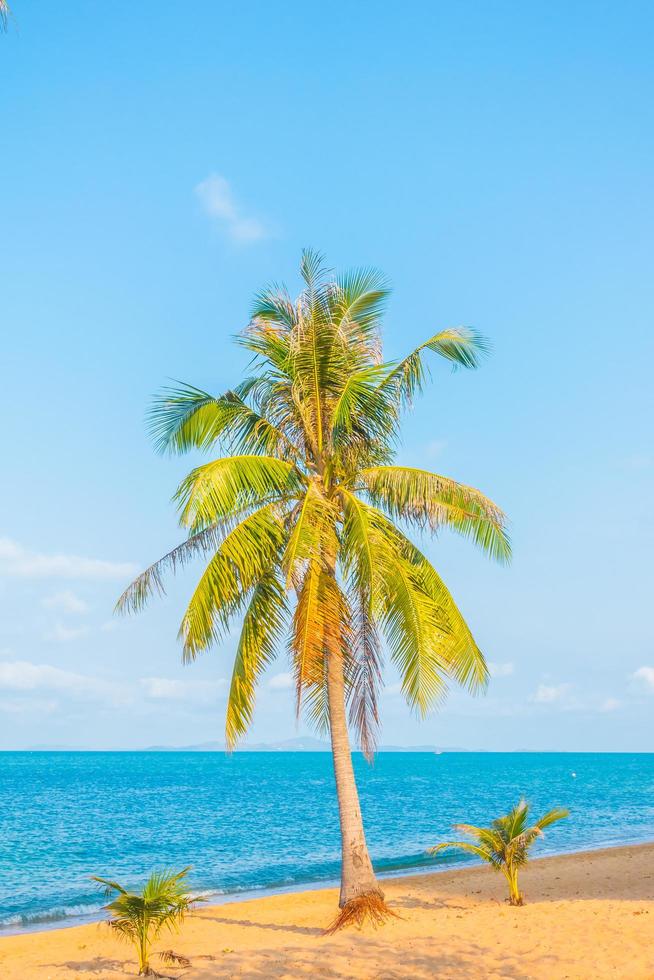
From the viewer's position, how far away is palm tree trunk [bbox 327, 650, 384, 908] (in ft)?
38.8

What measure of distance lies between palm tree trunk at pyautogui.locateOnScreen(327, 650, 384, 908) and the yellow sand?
0.60 m

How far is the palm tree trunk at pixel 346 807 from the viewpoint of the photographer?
38.8ft

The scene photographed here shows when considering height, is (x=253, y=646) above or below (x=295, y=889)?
above

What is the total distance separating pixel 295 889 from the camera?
22.5 m

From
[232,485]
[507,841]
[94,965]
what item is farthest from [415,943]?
[232,485]

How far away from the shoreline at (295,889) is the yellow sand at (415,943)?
213 centimetres

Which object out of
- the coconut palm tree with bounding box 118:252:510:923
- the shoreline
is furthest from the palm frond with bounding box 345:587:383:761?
the shoreline

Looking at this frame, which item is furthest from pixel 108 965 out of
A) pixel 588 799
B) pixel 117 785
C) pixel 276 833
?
pixel 117 785

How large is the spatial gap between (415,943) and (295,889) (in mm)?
13041

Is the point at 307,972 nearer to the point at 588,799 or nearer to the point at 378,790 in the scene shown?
the point at 588,799

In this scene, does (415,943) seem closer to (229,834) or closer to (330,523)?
(330,523)

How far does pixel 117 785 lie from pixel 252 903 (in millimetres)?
71099

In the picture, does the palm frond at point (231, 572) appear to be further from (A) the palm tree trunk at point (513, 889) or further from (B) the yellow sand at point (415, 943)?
(A) the palm tree trunk at point (513, 889)

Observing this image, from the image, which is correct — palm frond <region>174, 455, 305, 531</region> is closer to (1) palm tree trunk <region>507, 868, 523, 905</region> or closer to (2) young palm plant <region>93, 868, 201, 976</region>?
(2) young palm plant <region>93, 868, 201, 976</region>
